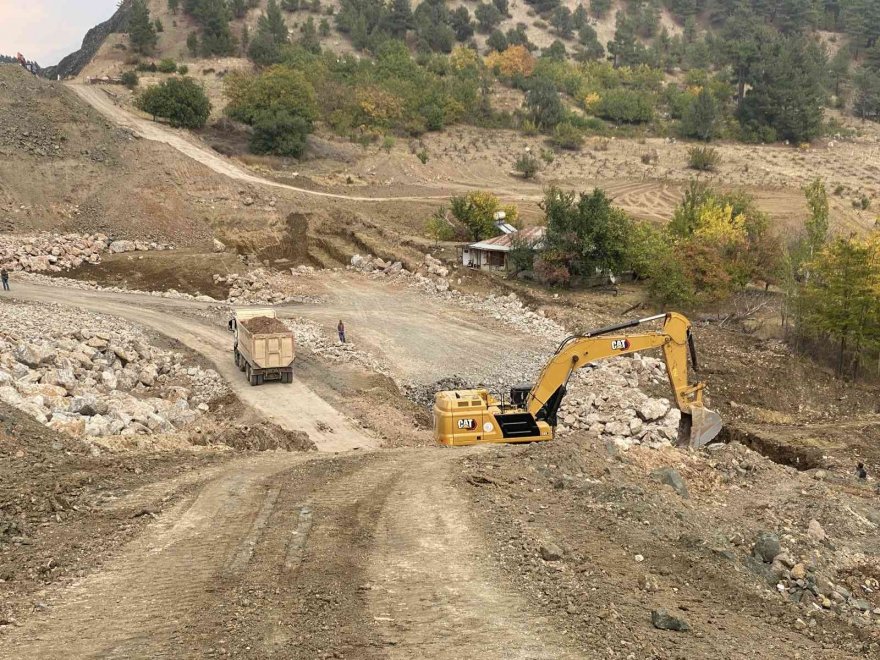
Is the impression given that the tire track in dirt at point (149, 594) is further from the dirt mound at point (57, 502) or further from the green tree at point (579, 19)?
the green tree at point (579, 19)

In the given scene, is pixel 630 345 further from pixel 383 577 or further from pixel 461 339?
pixel 461 339

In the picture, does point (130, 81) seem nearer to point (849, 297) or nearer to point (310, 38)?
point (310, 38)

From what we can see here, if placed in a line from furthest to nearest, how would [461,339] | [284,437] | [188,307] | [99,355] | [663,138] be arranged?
[663,138], [188,307], [461,339], [99,355], [284,437]

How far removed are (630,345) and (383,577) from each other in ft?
35.0

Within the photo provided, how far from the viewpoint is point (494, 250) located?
148ft

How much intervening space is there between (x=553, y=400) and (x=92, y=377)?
1482cm

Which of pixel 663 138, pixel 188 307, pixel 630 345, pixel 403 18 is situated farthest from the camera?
pixel 403 18

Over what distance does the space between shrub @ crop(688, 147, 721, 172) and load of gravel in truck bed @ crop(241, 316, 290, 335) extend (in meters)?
60.8

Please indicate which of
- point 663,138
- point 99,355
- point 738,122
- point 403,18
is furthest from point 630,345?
point 403,18

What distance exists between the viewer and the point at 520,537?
13039mm

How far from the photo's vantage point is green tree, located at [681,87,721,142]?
88.9 meters

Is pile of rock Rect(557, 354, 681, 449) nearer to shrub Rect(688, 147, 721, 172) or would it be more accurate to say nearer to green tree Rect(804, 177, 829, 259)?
green tree Rect(804, 177, 829, 259)

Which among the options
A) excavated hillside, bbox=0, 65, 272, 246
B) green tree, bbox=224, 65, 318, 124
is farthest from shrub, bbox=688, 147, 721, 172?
excavated hillside, bbox=0, 65, 272, 246

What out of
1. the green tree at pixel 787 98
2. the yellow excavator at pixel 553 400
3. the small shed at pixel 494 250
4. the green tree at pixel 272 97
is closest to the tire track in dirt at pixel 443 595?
the yellow excavator at pixel 553 400
